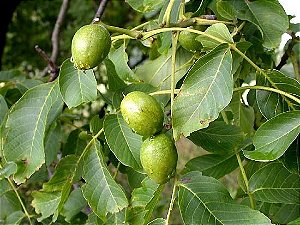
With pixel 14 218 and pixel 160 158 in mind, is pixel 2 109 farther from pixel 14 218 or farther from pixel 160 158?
pixel 160 158

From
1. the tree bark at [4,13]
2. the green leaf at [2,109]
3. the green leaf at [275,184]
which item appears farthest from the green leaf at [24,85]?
the tree bark at [4,13]

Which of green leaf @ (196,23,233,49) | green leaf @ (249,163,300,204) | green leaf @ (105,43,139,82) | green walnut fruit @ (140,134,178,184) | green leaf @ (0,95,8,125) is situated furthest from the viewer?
green leaf @ (0,95,8,125)

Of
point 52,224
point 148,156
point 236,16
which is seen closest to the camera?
point 148,156

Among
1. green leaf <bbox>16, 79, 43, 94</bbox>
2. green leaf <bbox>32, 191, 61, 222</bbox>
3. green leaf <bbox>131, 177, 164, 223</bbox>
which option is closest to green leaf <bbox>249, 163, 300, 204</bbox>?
green leaf <bbox>131, 177, 164, 223</bbox>

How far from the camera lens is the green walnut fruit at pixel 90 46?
0.98 meters

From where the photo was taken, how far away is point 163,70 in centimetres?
133

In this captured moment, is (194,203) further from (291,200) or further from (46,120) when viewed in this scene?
(46,120)

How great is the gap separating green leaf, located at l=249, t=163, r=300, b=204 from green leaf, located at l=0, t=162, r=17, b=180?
50cm

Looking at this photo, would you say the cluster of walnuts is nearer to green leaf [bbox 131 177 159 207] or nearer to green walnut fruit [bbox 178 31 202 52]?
green leaf [bbox 131 177 159 207]

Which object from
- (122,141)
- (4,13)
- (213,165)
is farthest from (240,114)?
(4,13)

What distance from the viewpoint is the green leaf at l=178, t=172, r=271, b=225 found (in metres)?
0.97

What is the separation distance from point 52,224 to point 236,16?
694 mm

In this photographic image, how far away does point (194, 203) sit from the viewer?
39.6 inches

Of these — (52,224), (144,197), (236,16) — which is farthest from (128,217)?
(236,16)
